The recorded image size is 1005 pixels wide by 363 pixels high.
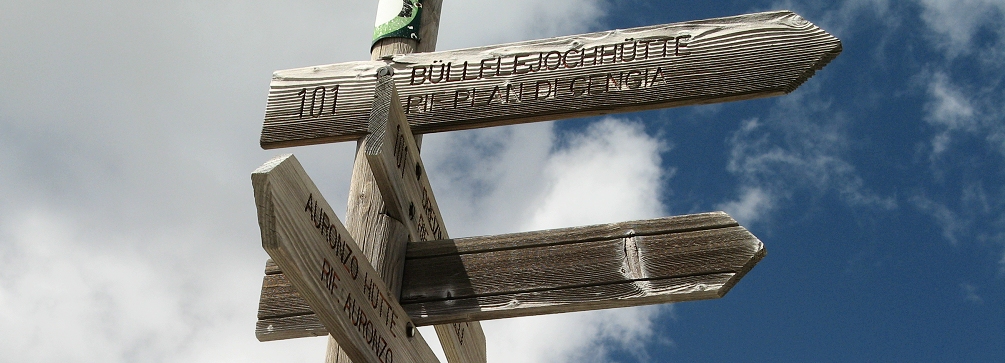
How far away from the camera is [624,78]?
8.84 ft

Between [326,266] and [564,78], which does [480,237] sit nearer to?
[564,78]

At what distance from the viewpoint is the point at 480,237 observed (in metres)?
2.49

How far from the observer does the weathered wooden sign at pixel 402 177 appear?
230 cm

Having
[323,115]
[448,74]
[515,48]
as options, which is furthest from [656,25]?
[323,115]

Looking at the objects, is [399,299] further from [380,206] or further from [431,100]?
[431,100]

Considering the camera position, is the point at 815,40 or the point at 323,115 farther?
the point at 323,115

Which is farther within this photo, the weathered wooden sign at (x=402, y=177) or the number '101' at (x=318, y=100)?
the number '101' at (x=318, y=100)

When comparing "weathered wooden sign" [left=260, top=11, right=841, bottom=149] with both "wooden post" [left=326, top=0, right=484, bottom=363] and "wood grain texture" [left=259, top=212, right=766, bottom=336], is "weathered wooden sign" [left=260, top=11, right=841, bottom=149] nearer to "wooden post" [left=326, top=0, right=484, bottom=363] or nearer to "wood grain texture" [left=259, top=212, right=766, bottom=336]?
"wooden post" [left=326, top=0, right=484, bottom=363]

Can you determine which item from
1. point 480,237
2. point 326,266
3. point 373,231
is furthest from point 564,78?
point 326,266

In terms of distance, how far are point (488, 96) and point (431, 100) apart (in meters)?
0.16

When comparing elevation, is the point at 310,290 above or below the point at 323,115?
below

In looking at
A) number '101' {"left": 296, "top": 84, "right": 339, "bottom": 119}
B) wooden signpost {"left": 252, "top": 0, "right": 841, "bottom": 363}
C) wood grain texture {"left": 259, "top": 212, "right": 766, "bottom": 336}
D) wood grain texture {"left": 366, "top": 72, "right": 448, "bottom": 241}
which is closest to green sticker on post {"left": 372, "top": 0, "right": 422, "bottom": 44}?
wooden signpost {"left": 252, "top": 0, "right": 841, "bottom": 363}

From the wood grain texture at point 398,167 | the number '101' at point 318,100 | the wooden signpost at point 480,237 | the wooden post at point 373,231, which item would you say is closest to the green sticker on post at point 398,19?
the wooden signpost at point 480,237

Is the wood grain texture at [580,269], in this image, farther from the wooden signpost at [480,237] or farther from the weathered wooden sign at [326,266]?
the weathered wooden sign at [326,266]
